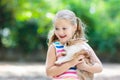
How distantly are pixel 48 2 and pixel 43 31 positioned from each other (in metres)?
0.87

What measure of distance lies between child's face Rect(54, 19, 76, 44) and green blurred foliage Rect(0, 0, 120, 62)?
9183 mm

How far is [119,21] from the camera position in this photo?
12.5 meters

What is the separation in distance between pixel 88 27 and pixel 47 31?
1.32 m

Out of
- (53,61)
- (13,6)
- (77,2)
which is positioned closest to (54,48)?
(53,61)

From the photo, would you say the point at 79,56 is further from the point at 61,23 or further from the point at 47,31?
the point at 47,31

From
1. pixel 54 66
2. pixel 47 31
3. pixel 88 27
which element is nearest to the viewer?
pixel 54 66

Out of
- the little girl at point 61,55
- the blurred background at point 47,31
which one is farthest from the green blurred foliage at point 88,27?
the little girl at point 61,55

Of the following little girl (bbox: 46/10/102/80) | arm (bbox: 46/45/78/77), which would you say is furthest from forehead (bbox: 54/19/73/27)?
arm (bbox: 46/45/78/77)

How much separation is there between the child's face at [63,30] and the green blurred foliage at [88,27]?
9183 mm

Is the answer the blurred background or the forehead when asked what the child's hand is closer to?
the forehead

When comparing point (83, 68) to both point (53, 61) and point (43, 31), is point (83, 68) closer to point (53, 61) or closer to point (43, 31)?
point (53, 61)

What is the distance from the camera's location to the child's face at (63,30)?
2.61 metres

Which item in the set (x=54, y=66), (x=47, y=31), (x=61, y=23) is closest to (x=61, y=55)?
(x=54, y=66)

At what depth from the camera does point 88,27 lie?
40.8ft
